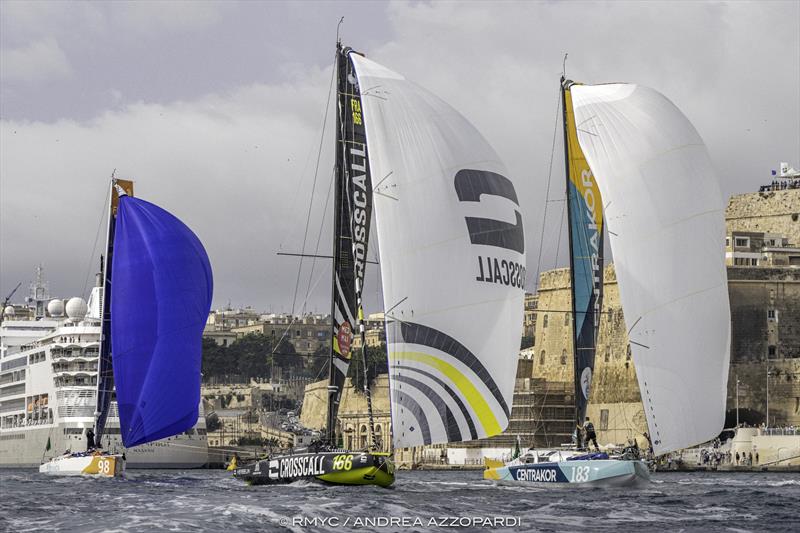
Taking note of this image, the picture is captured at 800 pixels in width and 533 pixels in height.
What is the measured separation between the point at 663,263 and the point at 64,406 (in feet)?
164

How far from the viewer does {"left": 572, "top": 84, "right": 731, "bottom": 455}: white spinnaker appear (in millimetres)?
38625

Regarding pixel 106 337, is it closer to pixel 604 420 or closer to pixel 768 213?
pixel 604 420

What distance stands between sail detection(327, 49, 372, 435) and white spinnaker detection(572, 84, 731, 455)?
664cm

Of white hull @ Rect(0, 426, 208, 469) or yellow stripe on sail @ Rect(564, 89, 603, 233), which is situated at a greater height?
yellow stripe on sail @ Rect(564, 89, 603, 233)

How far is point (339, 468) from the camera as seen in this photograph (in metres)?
37.3

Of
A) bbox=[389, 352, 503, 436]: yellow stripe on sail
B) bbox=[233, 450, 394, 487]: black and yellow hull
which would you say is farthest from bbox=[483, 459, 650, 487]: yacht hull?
bbox=[233, 450, 394, 487]: black and yellow hull

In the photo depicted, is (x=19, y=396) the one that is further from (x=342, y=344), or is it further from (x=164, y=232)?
(x=342, y=344)

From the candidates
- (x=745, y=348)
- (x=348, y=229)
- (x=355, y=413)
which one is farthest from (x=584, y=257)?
(x=355, y=413)

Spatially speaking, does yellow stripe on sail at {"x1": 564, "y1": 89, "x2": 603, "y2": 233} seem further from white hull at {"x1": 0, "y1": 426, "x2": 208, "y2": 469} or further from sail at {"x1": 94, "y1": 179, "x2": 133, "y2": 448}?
white hull at {"x1": 0, "y1": 426, "x2": 208, "y2": 469}

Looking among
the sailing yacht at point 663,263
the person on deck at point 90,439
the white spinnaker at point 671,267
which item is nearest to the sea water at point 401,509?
the sailing yacht at point 663,263

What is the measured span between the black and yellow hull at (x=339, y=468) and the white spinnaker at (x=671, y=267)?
7053 millimetres

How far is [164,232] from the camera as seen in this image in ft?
165

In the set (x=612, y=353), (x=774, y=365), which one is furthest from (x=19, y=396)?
(x=774, y=365)

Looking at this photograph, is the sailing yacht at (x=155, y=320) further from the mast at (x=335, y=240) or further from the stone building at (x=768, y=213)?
the stone building at (x=768, y=213)
